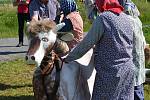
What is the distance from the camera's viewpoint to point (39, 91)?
468cm

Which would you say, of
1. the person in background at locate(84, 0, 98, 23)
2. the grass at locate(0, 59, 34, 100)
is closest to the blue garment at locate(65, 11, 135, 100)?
the person in background at locate(84, 0, 98, 23)

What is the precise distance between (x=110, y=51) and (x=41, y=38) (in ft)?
2.28

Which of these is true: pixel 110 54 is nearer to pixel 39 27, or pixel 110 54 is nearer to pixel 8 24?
pixel 39 27

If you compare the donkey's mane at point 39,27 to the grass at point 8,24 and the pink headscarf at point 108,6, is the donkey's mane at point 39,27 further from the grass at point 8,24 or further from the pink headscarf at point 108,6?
the grass at point 8,24

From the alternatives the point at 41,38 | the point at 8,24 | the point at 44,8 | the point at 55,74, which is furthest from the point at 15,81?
the point at 8,24

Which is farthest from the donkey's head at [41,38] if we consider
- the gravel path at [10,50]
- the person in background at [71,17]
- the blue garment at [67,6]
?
the gravel path at [10,50]

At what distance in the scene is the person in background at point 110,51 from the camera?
4371 millimetres

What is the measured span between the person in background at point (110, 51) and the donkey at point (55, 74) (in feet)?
0.43

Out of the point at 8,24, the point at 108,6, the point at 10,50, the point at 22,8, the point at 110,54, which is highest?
the point at 108,6

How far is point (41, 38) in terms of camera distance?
4.56m

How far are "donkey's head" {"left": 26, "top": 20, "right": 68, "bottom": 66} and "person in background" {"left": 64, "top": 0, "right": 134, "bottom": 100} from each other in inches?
9.2

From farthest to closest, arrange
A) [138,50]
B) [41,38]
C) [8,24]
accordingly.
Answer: [8,24] < [138,50] < [41,38]

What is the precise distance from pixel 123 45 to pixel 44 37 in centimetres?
78

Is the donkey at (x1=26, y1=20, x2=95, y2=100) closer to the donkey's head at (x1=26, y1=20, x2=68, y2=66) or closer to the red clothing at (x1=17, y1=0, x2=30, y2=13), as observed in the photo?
the donkey's head at (x1=26, y1=20, x2=68, y2=66)
